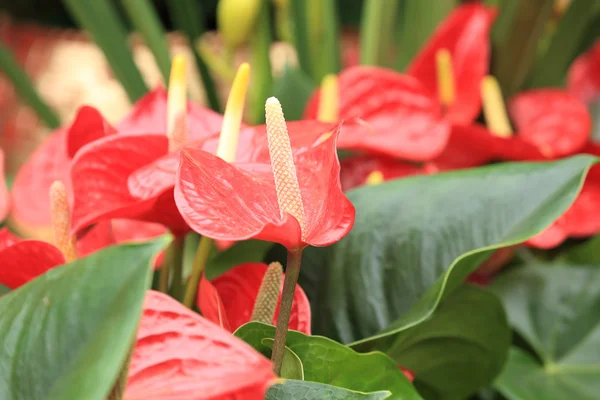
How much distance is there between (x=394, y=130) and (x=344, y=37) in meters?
0.68

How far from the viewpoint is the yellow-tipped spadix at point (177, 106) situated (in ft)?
1.08

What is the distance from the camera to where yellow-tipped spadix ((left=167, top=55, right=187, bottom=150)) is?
13.0 inches

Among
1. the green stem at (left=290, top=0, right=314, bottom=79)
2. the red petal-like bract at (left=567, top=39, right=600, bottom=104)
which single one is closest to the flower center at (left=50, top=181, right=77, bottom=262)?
the green stem at (left=290, top=0, right=314, bottom=79)

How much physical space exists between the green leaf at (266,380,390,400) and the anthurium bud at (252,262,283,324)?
0.15 ft

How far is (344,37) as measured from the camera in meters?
1.14

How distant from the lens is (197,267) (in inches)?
12.0

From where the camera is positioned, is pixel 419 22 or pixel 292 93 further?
pixel 419 22

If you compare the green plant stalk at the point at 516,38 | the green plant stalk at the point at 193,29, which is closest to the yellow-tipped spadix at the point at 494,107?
the green plant stalk at the point at 516,38

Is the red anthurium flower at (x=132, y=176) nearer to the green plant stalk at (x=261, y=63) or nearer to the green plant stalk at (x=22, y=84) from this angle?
the green plant stalk at (x=261, y=63)

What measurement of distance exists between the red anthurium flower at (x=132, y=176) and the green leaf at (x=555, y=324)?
0.28 metres

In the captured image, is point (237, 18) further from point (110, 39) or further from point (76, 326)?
point (76, 326)

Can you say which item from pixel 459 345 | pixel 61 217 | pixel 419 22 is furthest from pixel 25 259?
pixel 419 22

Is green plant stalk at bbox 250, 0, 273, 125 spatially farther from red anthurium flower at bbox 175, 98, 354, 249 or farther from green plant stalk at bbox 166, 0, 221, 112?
red anthurium flower at bbox 175, 98, 354, 249

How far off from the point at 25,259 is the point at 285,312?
0.11 m
